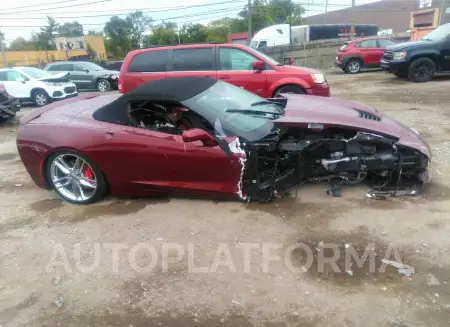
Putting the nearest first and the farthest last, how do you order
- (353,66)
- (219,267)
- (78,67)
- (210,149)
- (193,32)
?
(219,267)
(210,149)
(78,67)
(353,66)
(193,32)

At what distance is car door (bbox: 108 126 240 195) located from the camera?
358cm

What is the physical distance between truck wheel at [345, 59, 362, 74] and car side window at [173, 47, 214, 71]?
11863mm

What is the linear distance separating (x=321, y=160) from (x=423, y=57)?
10.0 meters

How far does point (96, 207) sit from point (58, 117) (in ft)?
3.86

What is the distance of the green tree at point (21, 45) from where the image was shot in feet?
209

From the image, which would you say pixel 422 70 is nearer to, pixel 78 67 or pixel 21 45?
pixel 78 67

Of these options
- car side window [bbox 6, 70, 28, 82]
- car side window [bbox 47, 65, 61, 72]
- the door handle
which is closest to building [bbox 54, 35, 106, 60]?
car side window [bbox 47, 65, 61, 72]

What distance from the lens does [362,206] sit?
372cm

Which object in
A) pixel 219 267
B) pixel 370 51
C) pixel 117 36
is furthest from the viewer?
pixel 117 36

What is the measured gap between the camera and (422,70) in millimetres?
11656

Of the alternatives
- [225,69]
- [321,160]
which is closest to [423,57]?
[225,69]

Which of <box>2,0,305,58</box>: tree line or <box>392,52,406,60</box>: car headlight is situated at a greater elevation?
<box>2,0,305,58</box>: tree line

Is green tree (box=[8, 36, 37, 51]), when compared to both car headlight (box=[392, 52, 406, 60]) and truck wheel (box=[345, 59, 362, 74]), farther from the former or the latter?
car headlight (box=[392, 52, 406, 60])

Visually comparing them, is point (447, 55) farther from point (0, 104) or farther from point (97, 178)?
point (0, 104)
